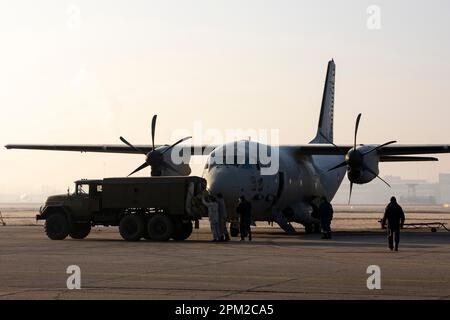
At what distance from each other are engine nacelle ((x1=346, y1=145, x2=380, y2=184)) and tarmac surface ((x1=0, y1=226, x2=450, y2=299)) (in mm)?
8292

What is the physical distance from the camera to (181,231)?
29484 mm

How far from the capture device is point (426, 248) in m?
24.3

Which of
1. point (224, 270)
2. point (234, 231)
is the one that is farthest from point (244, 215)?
point (224, 270)

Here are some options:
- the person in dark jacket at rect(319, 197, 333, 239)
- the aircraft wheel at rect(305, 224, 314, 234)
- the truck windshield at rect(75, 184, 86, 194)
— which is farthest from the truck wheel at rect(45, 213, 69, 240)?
the aircraft wheel at rect(305, 224, 314, 234)

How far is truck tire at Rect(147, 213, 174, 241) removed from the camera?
2867 cm

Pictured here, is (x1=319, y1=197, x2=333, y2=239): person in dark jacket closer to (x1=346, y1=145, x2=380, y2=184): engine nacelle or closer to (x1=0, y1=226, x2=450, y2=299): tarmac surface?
(x1=0, y1=226, x2=450, y2=299): tarmac surface

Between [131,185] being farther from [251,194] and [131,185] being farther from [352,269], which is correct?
[352,269]

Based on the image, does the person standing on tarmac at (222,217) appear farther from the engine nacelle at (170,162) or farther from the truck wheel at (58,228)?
the engine nacelle at (170,162)

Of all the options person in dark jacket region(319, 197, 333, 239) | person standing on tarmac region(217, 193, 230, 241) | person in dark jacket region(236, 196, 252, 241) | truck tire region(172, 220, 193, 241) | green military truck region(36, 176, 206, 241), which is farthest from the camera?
person in dark jacket region(319, 197, 333, 239)

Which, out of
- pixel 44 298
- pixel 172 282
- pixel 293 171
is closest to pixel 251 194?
pixel 293 171

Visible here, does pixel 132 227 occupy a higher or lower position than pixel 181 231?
higher

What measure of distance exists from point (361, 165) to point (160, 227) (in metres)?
10.3

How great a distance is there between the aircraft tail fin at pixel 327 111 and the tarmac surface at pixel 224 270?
19.3 meters

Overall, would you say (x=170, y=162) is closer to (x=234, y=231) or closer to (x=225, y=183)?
(x=234, y=231)
